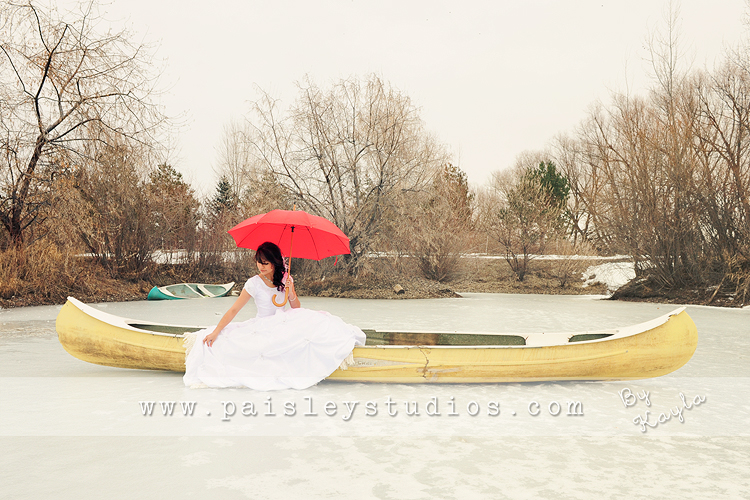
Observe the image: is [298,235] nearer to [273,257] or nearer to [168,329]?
[273,257]

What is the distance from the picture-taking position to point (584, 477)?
280cm

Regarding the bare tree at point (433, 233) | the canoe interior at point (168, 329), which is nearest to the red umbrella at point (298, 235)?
the canoe interior at point (168, 329)

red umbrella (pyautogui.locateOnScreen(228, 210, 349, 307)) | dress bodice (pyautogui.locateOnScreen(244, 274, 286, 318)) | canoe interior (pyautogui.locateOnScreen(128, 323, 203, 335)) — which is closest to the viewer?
dress bodice (pyautogui.locateOnScreen(244, 274, 286, 318))

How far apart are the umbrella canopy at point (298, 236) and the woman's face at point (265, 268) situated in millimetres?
317

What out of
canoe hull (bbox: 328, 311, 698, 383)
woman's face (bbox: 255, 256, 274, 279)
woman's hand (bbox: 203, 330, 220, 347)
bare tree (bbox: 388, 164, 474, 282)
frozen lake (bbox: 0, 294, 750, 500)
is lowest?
frozen lake (bbox: 0, 294, 750, 500)

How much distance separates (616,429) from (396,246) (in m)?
11.3

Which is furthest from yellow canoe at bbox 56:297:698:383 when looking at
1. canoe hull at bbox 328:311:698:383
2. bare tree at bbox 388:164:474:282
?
bare tree at bbox 388:164:474:282

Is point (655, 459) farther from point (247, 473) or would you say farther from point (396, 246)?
point (396, 246)

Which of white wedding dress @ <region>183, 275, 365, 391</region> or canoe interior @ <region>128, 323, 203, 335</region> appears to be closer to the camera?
white wedding dress @ <region>183, 275, 365, 391</region>

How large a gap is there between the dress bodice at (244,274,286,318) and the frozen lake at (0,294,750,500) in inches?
27.9

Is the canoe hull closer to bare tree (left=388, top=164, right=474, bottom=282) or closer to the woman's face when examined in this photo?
the woman's face

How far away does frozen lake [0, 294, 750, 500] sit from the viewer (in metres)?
2.67

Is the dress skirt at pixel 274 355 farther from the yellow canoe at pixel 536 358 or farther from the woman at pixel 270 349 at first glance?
the yellow canoe at pixel 536 358

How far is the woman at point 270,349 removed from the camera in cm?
450
